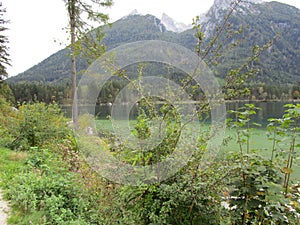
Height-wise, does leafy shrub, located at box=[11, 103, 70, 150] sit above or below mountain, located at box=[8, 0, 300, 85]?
below

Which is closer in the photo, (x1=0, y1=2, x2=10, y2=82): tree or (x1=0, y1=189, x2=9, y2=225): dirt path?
(x1=0, y1=189, x2=9, y2=225): dirt path

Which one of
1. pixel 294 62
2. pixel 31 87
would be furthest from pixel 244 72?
→ pixel 294 62

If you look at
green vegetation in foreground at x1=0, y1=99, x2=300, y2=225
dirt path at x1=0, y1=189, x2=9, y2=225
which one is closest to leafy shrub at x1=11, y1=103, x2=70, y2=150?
green vegetation in foreground at x1=0, y1=99, x2=300, y2=225

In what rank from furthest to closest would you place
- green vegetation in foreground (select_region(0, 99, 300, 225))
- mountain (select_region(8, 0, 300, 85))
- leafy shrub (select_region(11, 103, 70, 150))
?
leafy shrub (select_region(11, 103, 70, 150)) < mountain (select_region(8, 0, 300, 85)) < green vegetation in foreground (select_region(0, 99, 300, 225))

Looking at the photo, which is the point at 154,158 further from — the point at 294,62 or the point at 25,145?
the point at 294,62

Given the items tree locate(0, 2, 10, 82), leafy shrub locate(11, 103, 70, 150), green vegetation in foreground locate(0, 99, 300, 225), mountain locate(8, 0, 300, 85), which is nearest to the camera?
green vegetation in foreground locate(0, 99, 300, 225)

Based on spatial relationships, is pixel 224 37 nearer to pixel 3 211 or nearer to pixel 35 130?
pixel 3 211

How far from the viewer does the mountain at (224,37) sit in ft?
14.6

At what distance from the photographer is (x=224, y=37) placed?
3.23 metres

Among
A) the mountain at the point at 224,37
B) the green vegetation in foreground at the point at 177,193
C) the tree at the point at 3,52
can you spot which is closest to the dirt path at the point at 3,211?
the green vegetation in foreground at the point at 177,193

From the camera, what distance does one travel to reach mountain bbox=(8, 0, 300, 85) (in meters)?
4.45

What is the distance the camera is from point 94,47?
3.47 metres

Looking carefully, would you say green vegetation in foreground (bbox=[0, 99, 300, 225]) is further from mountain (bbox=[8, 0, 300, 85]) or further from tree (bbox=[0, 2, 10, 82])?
tree (bbox=[0, 2, 10, 82])

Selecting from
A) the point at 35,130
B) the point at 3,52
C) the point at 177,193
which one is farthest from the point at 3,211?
the point at 3,52
